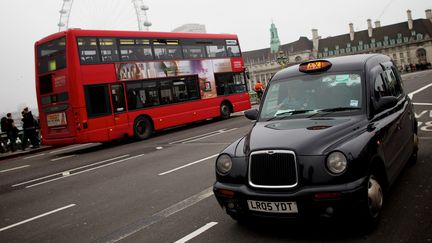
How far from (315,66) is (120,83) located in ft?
36.2

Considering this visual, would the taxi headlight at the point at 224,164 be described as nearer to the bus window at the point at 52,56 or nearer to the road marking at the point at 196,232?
the road marking at the point at 196,232

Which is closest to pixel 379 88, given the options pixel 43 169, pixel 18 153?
pixel 43 169

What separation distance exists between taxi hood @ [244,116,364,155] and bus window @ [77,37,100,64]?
1076 centimetres

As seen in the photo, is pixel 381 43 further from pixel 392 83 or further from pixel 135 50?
pixel 392 83

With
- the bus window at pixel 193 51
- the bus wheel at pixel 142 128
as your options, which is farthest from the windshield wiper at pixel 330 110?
the bus window at pixel 193 51

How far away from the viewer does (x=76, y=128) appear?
44.6ft

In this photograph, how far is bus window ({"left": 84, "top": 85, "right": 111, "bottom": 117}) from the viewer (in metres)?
13.8

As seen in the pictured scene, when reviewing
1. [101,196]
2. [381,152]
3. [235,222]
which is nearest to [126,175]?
[101,196]

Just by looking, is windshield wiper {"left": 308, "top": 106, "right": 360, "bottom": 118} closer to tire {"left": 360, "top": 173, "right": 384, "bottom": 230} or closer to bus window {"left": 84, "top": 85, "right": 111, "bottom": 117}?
tire {"left": 360, "top": 173, "right": 384, "bottom": 230}

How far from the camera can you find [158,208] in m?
5.56

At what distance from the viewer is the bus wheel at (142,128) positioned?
15.4 metres

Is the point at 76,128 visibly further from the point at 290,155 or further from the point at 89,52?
the point at 290,155

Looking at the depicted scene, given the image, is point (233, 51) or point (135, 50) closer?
point (135, 50)

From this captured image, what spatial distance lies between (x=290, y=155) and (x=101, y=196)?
4249 millimetres
